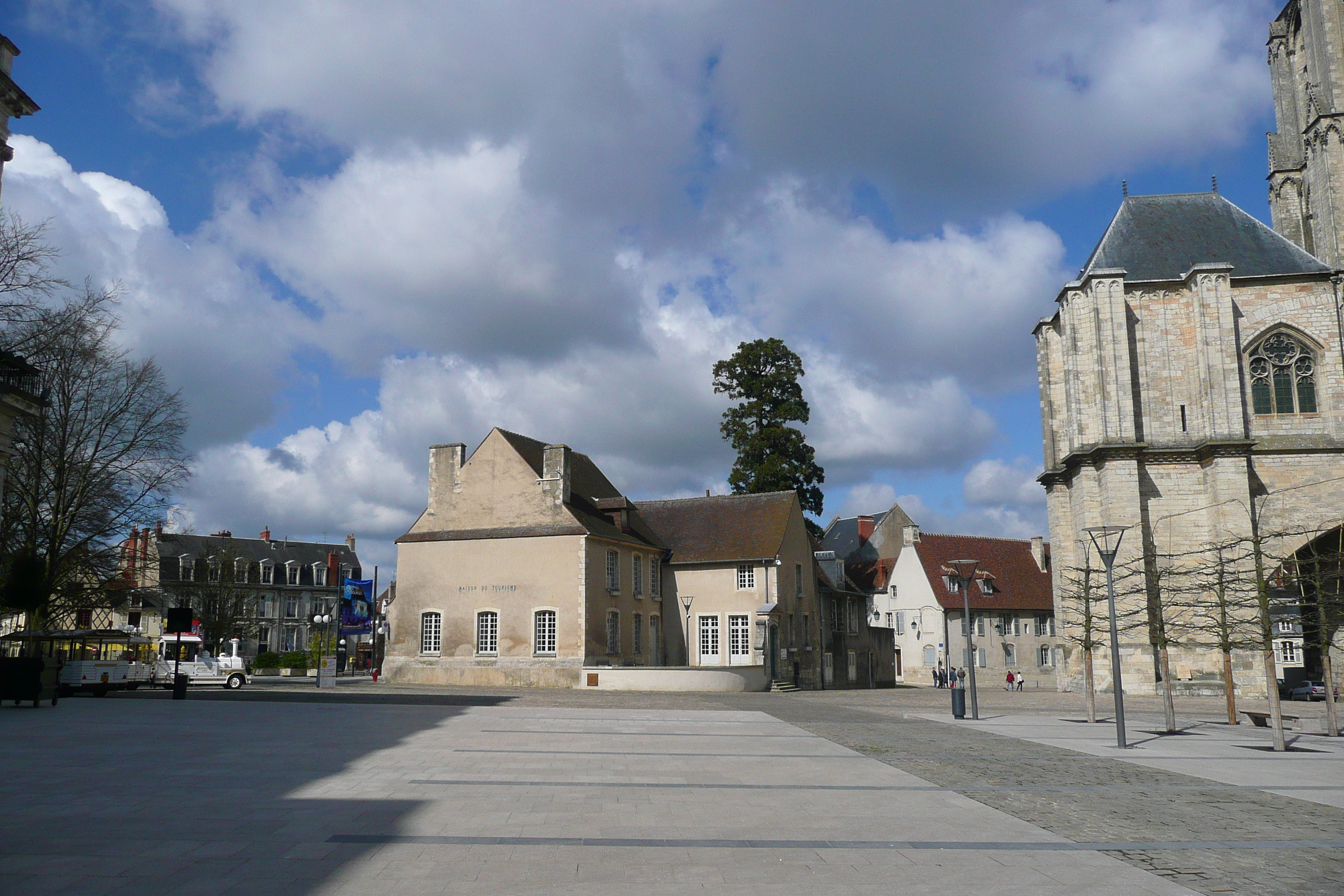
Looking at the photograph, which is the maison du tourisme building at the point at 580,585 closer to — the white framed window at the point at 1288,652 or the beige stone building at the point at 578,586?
the beige stone building at the point at 578,586

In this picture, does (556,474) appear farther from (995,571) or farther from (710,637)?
(995,571)

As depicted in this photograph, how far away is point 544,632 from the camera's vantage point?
37469 mm

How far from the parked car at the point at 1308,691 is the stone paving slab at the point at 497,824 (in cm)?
2771

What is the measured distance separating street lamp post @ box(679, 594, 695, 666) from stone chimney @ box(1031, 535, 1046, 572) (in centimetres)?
2812

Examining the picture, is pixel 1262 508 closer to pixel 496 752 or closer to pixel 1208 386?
pixel 1208 386

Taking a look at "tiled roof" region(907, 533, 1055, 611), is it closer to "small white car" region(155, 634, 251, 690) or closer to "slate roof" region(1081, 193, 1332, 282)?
"slate roof" region(1081, 193, 1332, 282)

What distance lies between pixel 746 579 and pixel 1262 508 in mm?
19496

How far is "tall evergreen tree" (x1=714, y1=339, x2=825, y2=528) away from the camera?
1896 inches

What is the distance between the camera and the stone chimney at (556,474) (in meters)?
38.2

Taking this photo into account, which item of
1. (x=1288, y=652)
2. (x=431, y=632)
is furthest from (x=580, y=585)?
(x=1288, y=652)

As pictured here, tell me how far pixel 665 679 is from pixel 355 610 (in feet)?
69.6

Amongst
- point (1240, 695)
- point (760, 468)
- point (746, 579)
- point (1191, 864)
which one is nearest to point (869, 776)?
point (1191, 864)

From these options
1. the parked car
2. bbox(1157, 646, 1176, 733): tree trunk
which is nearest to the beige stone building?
bbox(1157, 646, 1176, 733): tree trunk

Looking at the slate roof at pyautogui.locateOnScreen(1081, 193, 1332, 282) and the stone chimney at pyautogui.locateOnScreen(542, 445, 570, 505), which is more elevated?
the slate roof at pyautogui.locateOnScreen(1081, 193, 1332, 282)
